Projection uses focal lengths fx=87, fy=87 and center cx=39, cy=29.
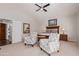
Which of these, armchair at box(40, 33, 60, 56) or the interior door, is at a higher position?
the interior door

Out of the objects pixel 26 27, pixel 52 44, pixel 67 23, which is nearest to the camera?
pixel 26 27

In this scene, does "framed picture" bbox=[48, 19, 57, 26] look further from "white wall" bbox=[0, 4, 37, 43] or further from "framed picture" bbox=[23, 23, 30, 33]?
"framed picture" bbox=[23, 23, 30, 33]

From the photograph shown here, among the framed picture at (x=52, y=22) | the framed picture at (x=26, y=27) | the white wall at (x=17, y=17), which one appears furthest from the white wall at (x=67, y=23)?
the framed picture at (x=26, y=27)

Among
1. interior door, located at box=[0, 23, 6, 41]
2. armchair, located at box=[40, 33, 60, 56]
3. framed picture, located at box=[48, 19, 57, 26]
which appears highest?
framed picture, located at box=[48, 19, 57, 26]

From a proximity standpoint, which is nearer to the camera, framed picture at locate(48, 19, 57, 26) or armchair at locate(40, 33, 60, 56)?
framed picture at locate(48, 19, 57, 26)

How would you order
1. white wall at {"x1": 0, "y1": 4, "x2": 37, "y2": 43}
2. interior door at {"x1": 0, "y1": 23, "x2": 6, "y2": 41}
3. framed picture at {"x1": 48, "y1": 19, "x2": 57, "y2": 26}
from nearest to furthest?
white wall at {"x1": 0, "y1": 4, "x2": 37, "y2": 43} < framed picture at {"x1": 48, "y1": 19, "x2": 57, "y2": 26} < interior door at {"x1": 0, "y1": 23, "x2": 6, "y2": 41}

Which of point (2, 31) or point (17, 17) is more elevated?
point (17, 17)

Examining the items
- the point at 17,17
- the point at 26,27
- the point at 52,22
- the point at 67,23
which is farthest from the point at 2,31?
the point at 67,23

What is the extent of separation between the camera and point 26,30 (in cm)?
305

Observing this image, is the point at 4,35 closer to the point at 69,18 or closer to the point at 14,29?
the point at 14,29

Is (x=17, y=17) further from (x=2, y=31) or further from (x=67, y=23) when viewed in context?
(x=67, y=23)

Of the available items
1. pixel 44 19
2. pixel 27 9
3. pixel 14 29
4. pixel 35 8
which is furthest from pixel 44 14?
pixel 14 29

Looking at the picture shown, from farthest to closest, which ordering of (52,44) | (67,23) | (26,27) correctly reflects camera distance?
(67,23) → (52,44) → (26,27)

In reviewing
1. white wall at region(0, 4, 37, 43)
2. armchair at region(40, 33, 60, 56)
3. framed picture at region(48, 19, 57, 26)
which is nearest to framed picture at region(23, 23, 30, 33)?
white wall at region(0, 4, 37, 43)
